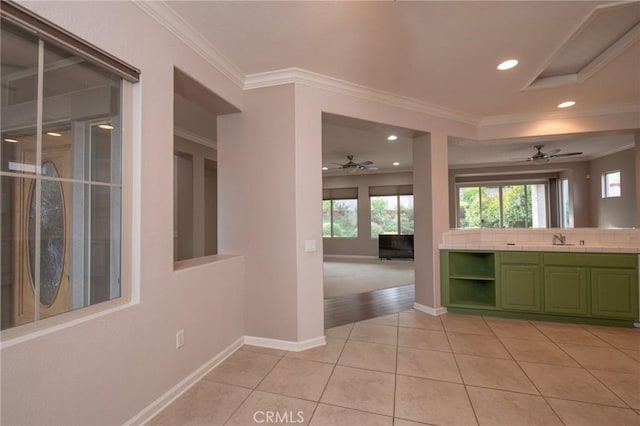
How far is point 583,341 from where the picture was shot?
296 cm

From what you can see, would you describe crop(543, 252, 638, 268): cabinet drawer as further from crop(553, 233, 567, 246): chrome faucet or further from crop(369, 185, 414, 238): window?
crop(369, 185, 414, 238): window

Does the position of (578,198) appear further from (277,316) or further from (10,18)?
(10,18)

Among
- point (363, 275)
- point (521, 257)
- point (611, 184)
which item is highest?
point (611, 184)

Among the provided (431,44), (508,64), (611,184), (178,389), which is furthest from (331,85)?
(611,184)

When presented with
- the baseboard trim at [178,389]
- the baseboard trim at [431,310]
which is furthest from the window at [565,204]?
the baseboard trim at [178,389]

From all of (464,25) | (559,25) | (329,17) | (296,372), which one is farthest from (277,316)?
(559,25)

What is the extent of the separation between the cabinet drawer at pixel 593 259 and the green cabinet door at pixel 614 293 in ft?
0.23

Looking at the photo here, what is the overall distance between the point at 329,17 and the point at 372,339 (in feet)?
9.92

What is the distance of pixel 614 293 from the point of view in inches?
130

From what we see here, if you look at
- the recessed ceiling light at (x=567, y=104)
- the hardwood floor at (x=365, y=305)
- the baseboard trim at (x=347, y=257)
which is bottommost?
the hardwood floor at (x=365, y=305)

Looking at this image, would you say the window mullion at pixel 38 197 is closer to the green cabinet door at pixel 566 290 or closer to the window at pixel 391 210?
the green cabinet door at pixel 566 290

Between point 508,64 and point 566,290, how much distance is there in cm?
274

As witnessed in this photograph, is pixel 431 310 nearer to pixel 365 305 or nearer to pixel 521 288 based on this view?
pixel 365 305

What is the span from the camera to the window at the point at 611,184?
21.1 feet
